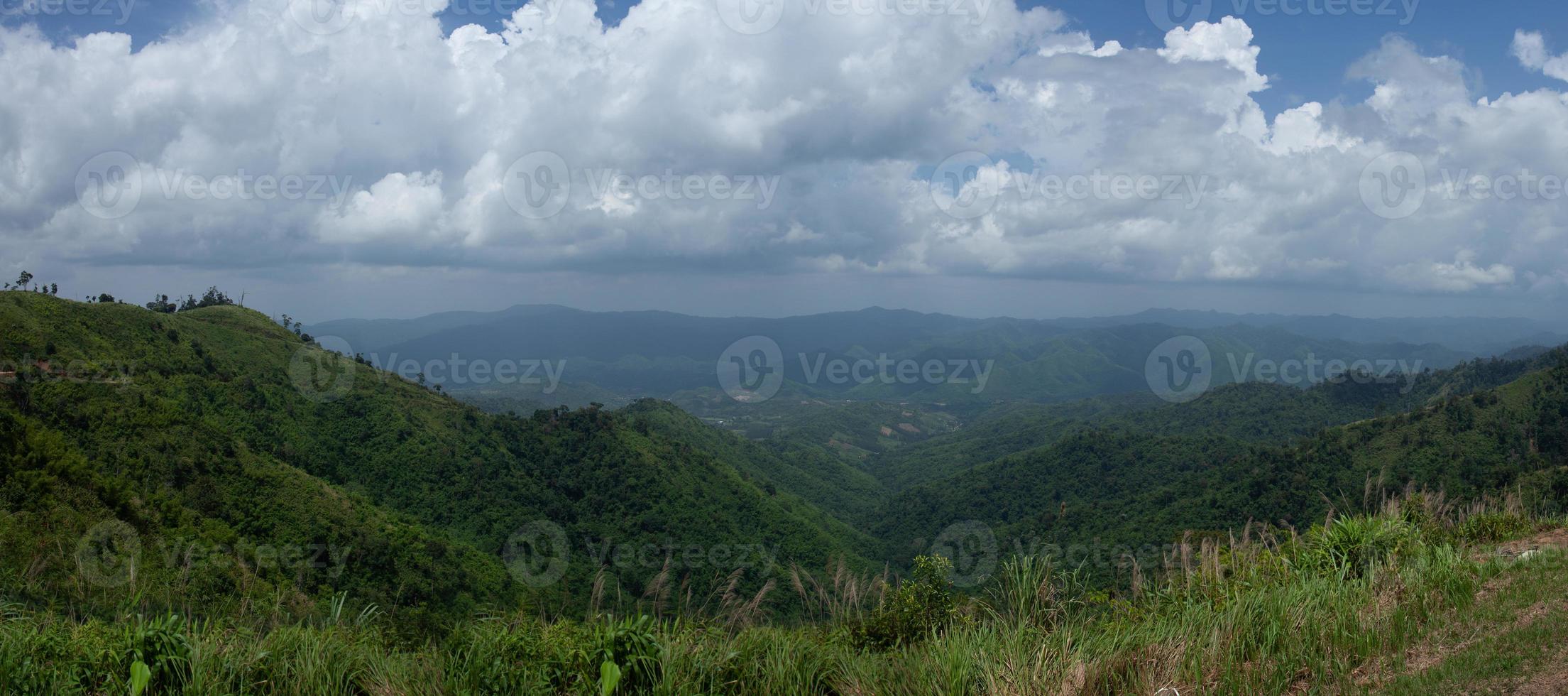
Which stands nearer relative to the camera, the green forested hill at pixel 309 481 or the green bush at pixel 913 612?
the green bush at pixel 913 612

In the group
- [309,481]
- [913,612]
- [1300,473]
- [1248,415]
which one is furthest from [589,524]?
[1248,415]

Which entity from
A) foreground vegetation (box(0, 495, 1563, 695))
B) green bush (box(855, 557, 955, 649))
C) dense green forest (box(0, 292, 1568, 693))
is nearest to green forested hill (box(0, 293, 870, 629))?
dense green forest (box(0, 292, 1568, 693))

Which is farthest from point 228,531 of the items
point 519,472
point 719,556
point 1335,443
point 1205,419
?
point 1205,419

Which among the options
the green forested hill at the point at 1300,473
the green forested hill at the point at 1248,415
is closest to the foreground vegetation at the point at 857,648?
the green forested hill at the point at 1300,473

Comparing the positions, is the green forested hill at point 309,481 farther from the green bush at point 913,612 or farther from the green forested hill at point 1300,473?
the green forested hill at point 1300,473

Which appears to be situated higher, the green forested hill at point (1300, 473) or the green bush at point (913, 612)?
the green bush at point (913, 612)
